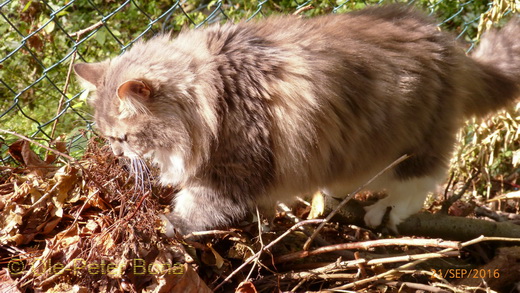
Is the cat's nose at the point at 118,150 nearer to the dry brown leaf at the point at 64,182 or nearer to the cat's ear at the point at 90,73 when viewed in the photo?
the dry brown leaf at the point at 64,182

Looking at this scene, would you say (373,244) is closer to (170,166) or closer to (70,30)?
(170,166)

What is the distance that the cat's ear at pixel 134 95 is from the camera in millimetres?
2398

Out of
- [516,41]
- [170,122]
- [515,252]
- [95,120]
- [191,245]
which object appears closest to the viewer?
[191,245]

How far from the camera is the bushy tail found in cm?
312

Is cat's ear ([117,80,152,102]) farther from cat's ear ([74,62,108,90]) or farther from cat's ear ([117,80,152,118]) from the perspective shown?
cat's ear ([74,62,108,90])

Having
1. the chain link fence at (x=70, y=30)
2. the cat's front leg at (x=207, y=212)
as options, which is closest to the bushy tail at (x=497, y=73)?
the chain link fence at (x=70, y=30)

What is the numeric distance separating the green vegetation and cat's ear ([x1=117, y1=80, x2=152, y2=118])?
0.79m

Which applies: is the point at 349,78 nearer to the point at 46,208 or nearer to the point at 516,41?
the point at 516,41

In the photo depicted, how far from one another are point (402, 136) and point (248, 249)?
3.22ft

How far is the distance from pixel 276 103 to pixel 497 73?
1.41 m

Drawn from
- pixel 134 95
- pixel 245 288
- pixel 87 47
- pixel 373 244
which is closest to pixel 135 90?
pixel 134 95

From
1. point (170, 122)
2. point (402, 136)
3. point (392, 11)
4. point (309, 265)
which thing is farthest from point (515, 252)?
point (170, 122)

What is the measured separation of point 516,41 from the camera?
319 centimetres

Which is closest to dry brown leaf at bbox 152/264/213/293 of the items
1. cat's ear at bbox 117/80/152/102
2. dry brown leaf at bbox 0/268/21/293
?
dry brown leaf at bbox 0/268/21/293
